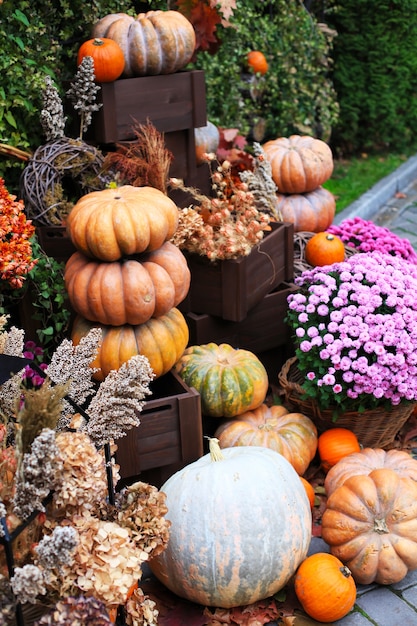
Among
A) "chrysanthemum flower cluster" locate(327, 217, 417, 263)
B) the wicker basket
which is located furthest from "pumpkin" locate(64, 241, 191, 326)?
"chrysanthemum flower cluster" locate(327, 217, 417, 263)

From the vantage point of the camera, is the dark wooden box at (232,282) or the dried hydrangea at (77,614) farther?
the dark wooden box at (232,282)

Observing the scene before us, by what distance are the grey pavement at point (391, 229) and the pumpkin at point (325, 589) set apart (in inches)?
3.8

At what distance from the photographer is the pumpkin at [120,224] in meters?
3.12

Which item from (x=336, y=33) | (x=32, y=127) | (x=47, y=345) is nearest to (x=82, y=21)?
(x=32, y=127)

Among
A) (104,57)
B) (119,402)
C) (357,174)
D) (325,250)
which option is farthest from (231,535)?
(357,174)

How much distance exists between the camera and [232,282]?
152 inches

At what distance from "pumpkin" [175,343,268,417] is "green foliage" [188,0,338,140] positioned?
2.94 m

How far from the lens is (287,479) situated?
3.02 metres

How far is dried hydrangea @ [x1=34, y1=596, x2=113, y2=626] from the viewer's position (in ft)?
6.35

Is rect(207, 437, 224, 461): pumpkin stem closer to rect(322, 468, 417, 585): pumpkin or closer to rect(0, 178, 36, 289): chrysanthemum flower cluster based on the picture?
rect(322, 468, 417, 585): pumpkin

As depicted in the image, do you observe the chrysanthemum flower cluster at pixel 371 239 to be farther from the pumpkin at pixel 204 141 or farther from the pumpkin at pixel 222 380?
the pumpkin at pixel 222 380

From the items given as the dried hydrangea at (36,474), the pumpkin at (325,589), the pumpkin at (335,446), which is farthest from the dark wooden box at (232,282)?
the dried hydrangea at (36,474)

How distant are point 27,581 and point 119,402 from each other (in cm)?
62

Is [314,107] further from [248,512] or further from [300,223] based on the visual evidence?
[248,512]
